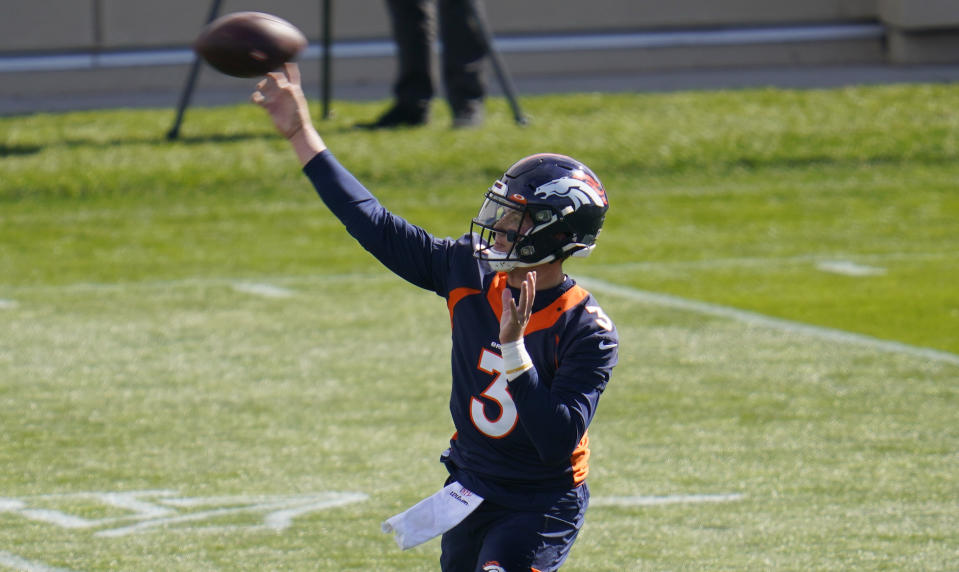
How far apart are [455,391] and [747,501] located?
2.08m

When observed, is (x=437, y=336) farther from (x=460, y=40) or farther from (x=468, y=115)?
(x=468, y=115)

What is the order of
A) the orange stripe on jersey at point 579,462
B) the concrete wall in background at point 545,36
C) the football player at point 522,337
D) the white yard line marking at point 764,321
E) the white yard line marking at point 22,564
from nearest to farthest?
the football player at point 522,337 → the orange stripe on jersey at point 579,462 → the white yard line marking at point 22,564 → the white yard line marking at point 764,321 → the concrete wall in background at point 545,36

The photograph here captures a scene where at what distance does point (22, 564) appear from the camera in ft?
16.6

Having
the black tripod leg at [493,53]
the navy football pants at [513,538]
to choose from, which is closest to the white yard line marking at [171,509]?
the navy football pants at [513,538]

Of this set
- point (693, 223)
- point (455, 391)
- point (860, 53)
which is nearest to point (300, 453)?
point (455, 391)

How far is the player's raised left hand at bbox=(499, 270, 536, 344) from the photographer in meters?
3.54

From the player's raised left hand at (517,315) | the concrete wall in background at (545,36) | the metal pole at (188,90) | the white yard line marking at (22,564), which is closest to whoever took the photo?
the player's raised left hand at (517,315)

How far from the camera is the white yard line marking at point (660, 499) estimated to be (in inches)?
227

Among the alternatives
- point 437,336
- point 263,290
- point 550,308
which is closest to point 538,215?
point 550,308

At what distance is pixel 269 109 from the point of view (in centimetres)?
410

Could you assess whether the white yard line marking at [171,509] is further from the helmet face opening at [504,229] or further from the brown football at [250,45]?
the helmet face opening at [504,229]

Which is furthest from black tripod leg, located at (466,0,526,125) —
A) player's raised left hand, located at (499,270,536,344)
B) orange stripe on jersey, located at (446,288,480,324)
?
player's raised left hand, located at (499,270,536,344)

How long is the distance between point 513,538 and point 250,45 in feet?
5.34

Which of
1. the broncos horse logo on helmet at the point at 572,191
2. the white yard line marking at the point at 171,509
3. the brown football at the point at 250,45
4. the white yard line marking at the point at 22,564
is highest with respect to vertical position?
the brown football at the point at 250,45
